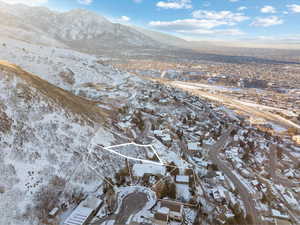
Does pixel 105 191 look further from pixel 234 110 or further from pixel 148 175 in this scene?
pixel 234 110

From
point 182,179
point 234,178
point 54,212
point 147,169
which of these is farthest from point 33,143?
point 234,178

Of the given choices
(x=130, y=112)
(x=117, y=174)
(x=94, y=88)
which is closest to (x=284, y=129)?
(x=130, y=112)

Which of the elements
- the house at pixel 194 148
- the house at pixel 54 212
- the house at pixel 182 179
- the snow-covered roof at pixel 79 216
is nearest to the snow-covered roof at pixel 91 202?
the snow-covered roof at pixel 79 216

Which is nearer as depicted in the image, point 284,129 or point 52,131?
point 52,131

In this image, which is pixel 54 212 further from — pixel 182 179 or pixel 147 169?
pixel 182 179

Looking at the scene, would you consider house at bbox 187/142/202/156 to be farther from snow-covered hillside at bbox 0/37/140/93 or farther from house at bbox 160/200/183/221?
snow-covered hillside at bbox 0/37/140/93

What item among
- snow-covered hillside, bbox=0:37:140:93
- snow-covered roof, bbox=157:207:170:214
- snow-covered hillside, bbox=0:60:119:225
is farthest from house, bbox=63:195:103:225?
snow-covered hillside, bbox=0:37:140:93
